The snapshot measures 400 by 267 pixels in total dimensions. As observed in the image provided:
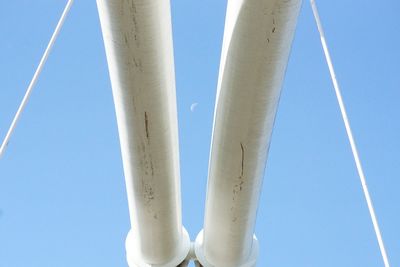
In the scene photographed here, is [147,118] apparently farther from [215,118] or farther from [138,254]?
[138,254]

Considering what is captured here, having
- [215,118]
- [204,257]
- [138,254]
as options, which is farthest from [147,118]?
[204,257]

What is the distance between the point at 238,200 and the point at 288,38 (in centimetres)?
201

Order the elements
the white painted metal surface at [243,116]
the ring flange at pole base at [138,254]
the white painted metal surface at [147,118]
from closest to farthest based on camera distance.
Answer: the white painted metal surface at [147,118], the white painted metal surface at [243,116], the ring flange at pole base at [138,254]

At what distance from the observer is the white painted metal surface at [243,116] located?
471 cm

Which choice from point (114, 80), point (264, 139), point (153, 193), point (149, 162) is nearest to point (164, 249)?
point (153, 193)

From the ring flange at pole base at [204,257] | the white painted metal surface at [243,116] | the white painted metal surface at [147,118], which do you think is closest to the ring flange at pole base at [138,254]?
the white painted metal surface at [147,118]

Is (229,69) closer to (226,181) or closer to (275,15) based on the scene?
(275,15)

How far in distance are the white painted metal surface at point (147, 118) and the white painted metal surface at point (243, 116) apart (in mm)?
471

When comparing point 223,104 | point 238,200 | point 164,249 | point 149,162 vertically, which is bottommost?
point 164,249

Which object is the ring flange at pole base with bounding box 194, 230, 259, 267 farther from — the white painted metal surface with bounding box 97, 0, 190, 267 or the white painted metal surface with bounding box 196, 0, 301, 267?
the white painted metal surface with bounding box 97, 0, 190, 267

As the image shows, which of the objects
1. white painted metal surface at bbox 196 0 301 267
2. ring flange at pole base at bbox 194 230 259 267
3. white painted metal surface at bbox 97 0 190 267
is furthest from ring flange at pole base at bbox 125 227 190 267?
white painted metal surface at bbox 196 0 301 267

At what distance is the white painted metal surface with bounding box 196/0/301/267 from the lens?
4.71 meters

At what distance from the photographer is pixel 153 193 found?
602 centimetres

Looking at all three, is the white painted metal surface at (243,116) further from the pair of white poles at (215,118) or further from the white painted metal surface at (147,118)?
the white painted metal surface at (147,118)
